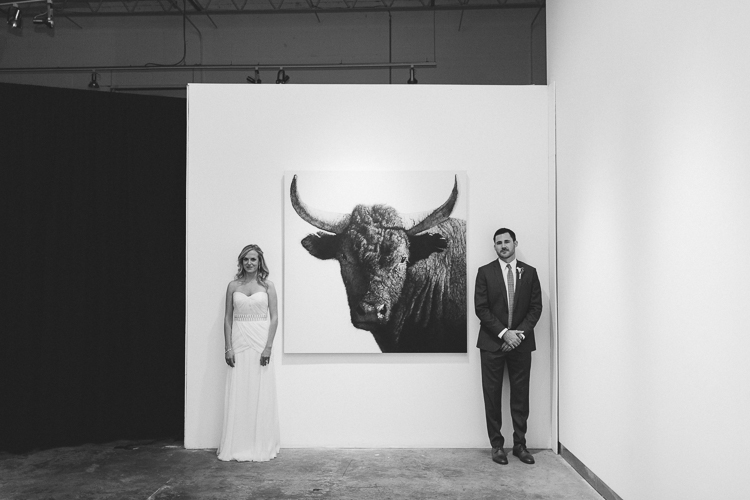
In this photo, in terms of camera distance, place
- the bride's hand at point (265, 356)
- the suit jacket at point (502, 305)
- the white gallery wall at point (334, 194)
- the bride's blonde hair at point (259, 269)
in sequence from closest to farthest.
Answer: the suit jacket at point (502, 305) < the bride's hand at point (265, 356) < the bride's blonde hair at point (259, 269) < the white gallery wall at point (334, 194)

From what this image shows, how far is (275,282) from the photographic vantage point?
5652 millimetres

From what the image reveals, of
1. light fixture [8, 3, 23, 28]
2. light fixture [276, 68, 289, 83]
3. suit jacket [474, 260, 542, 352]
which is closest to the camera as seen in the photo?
suit jacket [474, 260, 542, 352]

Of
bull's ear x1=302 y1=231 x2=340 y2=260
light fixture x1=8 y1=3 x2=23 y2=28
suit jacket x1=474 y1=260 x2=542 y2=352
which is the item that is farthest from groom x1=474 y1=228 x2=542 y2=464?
light fixture x1=8 y1=3 x2=23 y2=28

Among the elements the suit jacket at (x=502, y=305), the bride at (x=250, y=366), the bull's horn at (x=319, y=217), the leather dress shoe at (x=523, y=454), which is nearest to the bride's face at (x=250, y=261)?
the bride at (x=250, y=366)

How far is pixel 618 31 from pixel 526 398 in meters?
2.94

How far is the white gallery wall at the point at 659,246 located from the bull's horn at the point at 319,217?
1.95m

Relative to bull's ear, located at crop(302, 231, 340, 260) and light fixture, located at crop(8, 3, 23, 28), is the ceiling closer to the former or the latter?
light fixture, located at crop(8, 3, 23, 28)

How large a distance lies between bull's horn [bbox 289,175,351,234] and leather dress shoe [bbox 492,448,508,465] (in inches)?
89.7

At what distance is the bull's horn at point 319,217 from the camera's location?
5.67 meters

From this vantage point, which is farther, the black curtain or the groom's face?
the black curtain

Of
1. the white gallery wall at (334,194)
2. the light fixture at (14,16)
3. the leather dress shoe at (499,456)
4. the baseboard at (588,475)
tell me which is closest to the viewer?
the baseboard at (588,475)

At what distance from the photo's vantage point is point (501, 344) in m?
5.24

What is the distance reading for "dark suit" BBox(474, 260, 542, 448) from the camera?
5.25 m

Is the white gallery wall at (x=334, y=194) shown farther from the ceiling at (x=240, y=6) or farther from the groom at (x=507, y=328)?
the ceiling at (x=240, y=6)
